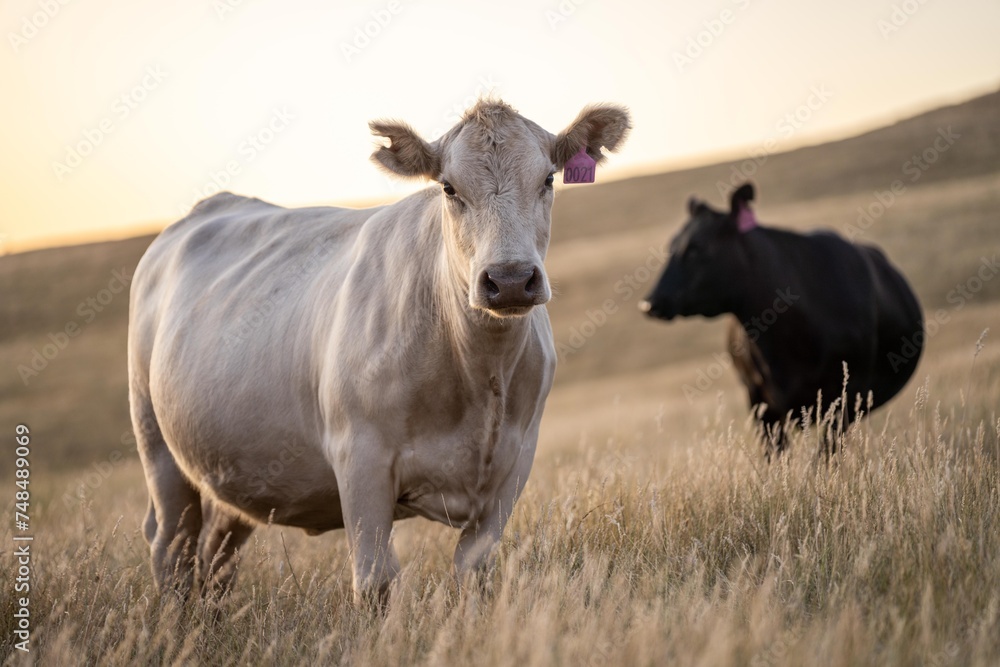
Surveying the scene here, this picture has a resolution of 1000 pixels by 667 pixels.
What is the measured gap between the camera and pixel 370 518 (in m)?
4.40

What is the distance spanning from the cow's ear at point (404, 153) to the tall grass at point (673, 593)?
1767 mm

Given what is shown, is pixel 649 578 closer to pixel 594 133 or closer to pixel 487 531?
pixel 487 531

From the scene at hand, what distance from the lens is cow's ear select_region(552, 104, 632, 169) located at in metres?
4.80

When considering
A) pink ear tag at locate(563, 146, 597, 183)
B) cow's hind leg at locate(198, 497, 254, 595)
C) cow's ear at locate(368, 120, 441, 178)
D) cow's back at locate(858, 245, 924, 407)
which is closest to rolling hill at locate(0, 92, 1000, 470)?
cow's back at locate(858, 245, 924, 407)

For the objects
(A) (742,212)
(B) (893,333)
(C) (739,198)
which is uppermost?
(C) (739,198)

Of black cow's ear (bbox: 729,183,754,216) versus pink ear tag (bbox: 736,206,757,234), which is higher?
black cow's ear (bbox: 729,183,754,216)

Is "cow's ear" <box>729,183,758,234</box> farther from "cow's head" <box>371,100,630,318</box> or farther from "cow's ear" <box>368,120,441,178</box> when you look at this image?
"cow's ear" <box>368,120,441,178</box>

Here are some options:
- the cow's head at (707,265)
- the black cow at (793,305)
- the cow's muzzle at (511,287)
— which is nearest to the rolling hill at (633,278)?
the cow's head at (707,265)

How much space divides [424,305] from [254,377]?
3.73 feet

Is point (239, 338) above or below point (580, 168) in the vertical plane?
below

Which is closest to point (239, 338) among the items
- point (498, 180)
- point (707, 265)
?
point (498, 180)

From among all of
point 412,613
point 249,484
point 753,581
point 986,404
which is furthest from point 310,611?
point 986,404

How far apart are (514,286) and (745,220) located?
6.09 metres

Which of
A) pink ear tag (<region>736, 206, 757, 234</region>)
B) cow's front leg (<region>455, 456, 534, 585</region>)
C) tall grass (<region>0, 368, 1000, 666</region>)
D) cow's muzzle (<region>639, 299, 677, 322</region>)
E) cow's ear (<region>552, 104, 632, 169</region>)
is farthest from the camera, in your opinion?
cow's muzzle (<region>639, 299, 677, 322</region>)
